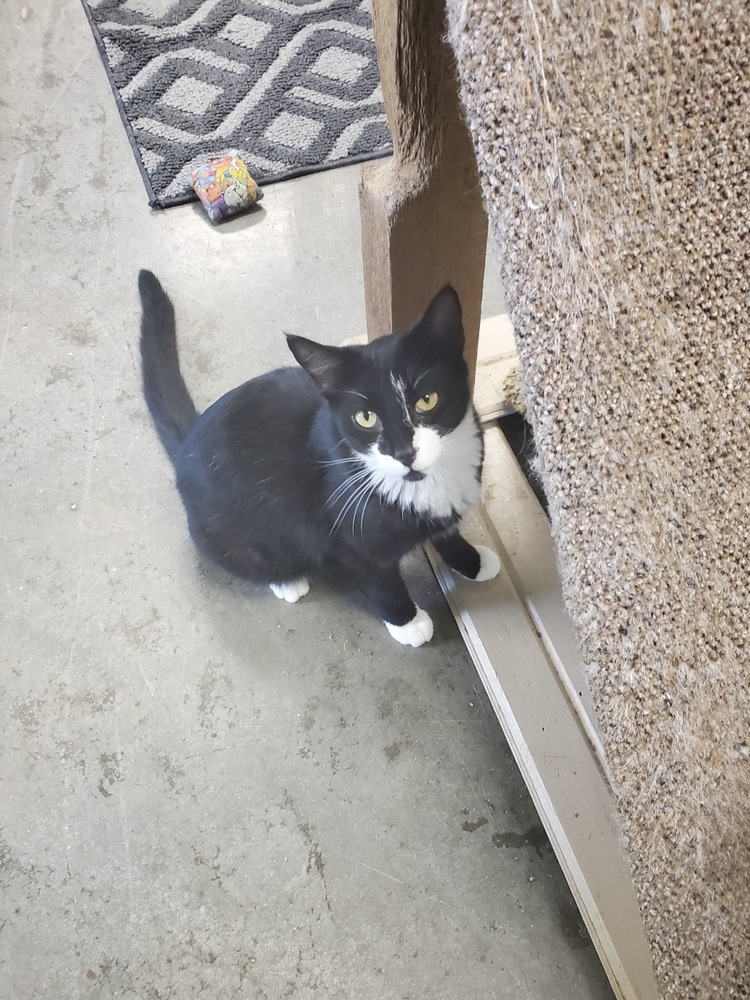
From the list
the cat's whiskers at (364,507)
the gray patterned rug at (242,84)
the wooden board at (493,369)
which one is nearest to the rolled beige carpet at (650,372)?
the cat's whiskers at (364,507)

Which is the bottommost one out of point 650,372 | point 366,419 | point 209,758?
point 209,758

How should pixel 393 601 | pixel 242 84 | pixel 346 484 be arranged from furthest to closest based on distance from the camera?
pixel 242 84 → pixel 393 601 → pixel 346 484

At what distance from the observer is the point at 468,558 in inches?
37.1

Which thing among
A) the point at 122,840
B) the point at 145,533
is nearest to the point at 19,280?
the point at 145,533

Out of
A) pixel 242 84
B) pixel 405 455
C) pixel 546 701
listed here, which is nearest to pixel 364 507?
pixel 405 455

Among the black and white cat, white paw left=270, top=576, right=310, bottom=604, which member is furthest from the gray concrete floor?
the black and white cat

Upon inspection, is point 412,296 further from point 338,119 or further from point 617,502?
point 338,119

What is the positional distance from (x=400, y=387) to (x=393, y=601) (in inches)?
13.4

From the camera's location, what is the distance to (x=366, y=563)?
852 mm

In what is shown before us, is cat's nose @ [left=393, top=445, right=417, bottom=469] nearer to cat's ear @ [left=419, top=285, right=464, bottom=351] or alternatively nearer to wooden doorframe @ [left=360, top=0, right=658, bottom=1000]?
cat's ear @ [left=419, top=285, right=464, bottom=351]

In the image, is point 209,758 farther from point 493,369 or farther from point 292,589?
point 493,369

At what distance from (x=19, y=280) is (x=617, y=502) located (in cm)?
130

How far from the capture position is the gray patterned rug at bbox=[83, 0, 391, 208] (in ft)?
4.91

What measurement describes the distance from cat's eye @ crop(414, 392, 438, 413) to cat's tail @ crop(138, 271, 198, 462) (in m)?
0.44
